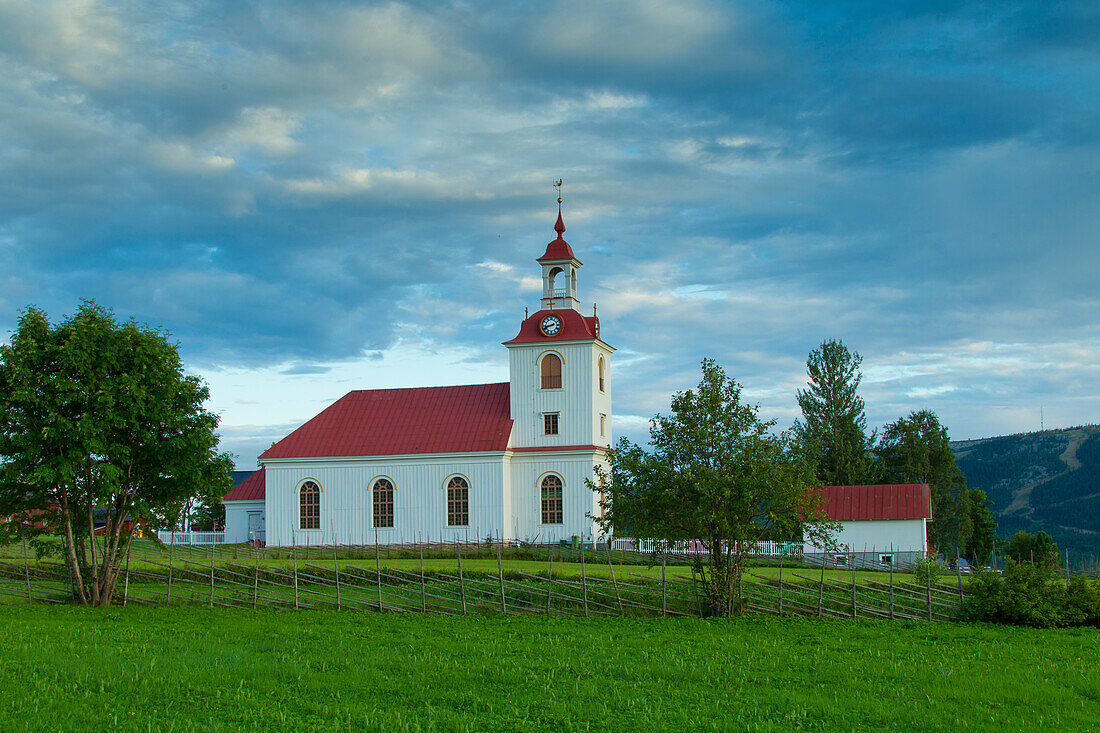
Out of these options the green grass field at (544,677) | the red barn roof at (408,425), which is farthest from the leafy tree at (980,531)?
the green grass field at (544,677)

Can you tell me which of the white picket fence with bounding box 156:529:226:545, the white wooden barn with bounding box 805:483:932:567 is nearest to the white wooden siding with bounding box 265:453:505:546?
the white picket fence with bounding box 156:529:226:545

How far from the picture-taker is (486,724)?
45.2 feet

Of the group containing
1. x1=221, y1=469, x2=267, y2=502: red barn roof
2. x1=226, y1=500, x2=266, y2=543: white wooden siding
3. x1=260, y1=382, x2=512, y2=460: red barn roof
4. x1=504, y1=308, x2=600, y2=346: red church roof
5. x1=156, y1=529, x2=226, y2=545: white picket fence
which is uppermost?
x1=504, y1=308, x2=600, y2=346: red church roof

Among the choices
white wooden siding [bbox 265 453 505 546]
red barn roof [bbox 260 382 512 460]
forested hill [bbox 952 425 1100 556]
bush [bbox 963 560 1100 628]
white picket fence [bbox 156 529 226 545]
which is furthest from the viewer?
forested hill [bbox 952 425 1100 556]

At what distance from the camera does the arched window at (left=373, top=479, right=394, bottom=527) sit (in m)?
53.7

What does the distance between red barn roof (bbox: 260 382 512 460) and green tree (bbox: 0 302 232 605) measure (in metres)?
22.3

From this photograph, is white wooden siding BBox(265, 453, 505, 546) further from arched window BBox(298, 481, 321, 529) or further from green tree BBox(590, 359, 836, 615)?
green tree BBox(590, 359, 836, 615)

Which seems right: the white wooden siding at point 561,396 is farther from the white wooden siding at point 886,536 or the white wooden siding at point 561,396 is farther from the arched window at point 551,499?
the white wooden siding at point 886,536

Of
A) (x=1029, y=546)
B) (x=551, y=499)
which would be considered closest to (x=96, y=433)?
(x=551, y=499)

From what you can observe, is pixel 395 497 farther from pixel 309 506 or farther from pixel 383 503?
pixel 309 506

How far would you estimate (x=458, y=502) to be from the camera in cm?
5316

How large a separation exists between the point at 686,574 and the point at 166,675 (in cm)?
2313

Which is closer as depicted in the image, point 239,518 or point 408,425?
point 408,425

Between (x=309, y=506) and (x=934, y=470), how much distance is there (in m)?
40.0
